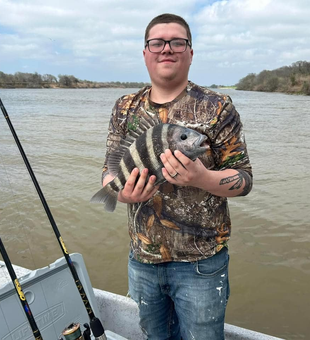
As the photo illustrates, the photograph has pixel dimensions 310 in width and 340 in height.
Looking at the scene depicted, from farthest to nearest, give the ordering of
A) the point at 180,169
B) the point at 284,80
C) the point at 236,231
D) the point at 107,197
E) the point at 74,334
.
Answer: the point at 284,80 < the point at 236,231 < the point at 74,334 < the point at 107,197 < the point at 180,169

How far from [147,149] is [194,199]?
0.45m

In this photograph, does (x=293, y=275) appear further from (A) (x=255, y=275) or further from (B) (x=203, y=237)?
(B) (x=203, y=237)

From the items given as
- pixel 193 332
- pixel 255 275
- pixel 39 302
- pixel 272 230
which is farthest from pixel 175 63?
pixel 272 230

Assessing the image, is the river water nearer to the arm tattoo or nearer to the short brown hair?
the arm tattoo

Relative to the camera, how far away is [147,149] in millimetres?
1781

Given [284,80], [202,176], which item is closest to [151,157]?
[202,176]

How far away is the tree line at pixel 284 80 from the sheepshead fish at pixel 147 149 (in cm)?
5459

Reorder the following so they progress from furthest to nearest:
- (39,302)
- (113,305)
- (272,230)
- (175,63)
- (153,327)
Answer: (272,230), (113,305), (39,302), (153,327), (175,63)

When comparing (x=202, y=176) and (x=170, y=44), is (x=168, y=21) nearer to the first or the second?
(x=170, y=44)

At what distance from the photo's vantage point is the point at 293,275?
15.5 ft

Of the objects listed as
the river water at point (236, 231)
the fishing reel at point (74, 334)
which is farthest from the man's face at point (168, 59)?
the river water at point (236, 231)

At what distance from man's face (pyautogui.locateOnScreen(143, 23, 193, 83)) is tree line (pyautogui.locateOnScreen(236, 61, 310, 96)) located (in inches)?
2139

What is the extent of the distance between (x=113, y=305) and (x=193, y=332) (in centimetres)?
136

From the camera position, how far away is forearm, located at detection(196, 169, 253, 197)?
1791 millimetres
